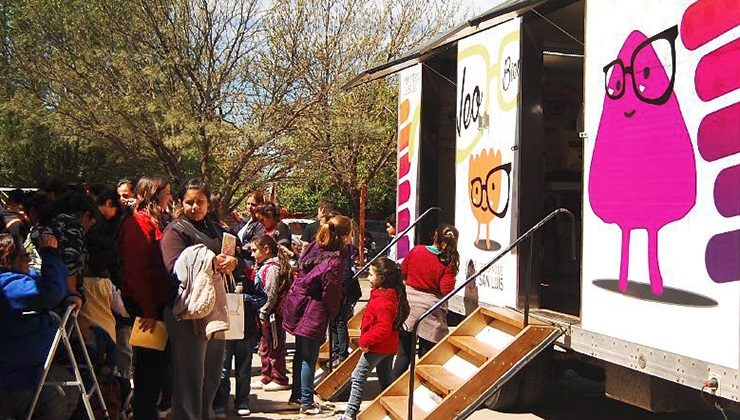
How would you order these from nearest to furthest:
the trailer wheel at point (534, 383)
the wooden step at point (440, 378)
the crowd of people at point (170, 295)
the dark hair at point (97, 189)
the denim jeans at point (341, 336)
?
the crowd of people at point (170, 295)
the wooden step at point (440, 378)
the dark hair at point (97, 189)
the trailer wheel at point (534, 383)
the denim jeans at point (341, 336)

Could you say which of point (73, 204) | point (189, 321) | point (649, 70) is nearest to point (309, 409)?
point (189, 321)

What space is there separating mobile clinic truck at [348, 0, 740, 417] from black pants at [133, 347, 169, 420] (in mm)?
2619

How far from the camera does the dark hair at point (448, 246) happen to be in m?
7.03

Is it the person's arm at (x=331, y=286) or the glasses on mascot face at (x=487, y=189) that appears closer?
the glasses on mascot face at (x=487, y=189)

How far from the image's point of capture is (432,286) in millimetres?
7125

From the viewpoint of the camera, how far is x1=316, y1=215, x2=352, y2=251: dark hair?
22.6 feet

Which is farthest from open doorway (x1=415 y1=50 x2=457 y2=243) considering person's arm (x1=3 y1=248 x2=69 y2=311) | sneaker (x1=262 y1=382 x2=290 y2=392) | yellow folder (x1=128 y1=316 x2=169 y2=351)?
person's arm (x1=3 y1=248 x2=69 y2=311)

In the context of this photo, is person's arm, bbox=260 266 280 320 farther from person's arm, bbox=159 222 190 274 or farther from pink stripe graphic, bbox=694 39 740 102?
pink stripe graphic, bbox=694 39 740 102

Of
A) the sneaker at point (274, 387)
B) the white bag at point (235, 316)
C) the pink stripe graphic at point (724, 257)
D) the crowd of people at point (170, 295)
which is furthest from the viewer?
the sneaker at point (274, 387)

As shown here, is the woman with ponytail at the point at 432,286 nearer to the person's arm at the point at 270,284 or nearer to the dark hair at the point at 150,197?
the person's arm at the point at 270,284

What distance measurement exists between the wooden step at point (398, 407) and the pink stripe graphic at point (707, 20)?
2.95 meters

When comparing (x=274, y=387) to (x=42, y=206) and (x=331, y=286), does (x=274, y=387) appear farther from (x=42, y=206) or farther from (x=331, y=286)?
(x=42, y=206)

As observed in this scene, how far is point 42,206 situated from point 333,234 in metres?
2.30

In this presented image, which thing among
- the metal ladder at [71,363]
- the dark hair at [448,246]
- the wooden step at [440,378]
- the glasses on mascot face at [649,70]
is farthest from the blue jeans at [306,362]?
the glasses on mascot face at [649,70]
